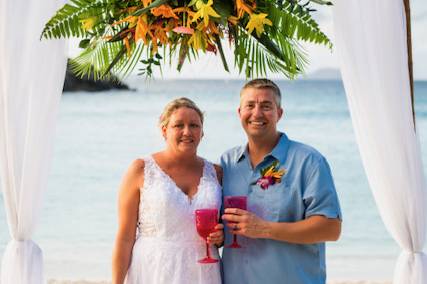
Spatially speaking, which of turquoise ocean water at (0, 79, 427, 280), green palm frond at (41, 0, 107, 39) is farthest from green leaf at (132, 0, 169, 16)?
turquoise ocean water at (0, 79, 427, 280)

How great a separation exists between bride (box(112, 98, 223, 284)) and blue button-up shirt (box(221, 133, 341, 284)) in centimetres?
10

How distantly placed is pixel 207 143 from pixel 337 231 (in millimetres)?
Answer: 14520

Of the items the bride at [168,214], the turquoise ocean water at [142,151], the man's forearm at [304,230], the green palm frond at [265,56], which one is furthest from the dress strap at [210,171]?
the turquoise ocean water at [142,151]

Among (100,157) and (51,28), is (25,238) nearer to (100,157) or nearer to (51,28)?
(51,28)

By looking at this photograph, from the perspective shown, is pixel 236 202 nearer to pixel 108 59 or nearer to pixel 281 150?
pixel 281 150

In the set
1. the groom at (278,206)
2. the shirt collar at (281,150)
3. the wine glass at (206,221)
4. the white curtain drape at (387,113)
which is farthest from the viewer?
the white curtain drape at (387,113)

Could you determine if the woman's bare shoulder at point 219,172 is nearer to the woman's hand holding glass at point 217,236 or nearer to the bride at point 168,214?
the bride at point 168,214

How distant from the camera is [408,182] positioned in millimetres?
3139

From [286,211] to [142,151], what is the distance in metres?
14.7

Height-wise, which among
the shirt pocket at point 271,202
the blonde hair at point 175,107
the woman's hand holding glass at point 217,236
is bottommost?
the woman's hand holding glass at point 217,236

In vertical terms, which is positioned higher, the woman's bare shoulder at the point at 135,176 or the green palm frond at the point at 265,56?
the green palm frond at the point at 265,56

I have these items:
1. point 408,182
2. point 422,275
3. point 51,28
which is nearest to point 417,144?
point 408,182

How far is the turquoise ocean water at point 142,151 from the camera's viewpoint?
486 inches

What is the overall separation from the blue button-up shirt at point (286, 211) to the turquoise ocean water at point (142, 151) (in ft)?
26.9
